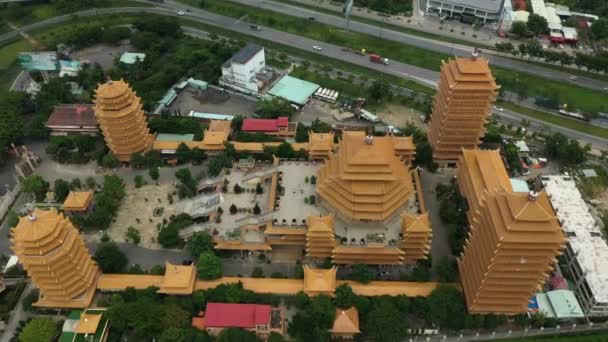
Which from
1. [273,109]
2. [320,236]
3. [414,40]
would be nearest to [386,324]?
[320,236]

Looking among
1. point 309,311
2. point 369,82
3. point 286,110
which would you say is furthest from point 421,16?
point 309,311

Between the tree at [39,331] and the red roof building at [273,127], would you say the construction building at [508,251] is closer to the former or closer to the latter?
the red roof building at [273,127]

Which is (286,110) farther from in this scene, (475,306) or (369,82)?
(475,306)

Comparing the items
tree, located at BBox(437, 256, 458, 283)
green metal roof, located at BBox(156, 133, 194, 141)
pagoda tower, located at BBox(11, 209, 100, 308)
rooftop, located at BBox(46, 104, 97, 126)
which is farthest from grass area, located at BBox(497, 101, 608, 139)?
pagoda tower, located at BBox(11, 209, 100, 308)

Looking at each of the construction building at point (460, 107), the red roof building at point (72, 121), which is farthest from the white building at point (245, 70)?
the construction building at point (460, 107)

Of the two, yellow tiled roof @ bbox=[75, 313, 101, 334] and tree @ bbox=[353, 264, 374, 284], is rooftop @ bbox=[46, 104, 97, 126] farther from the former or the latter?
tree @ bbox=[353, 264, 374, 284]

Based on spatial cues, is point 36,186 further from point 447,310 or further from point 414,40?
point 414,40
